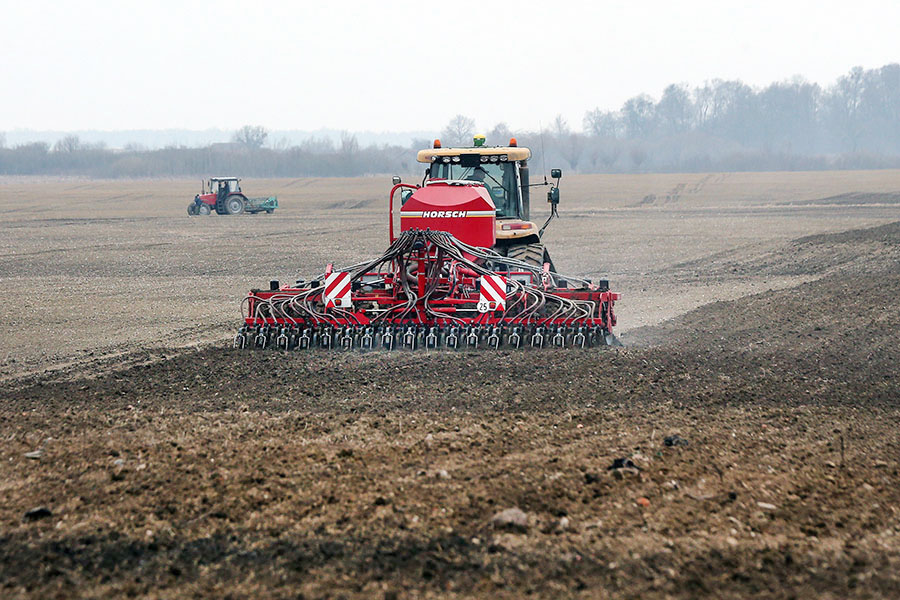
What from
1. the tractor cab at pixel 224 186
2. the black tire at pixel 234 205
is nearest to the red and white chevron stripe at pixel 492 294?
the tractor cab at pixel 224 186

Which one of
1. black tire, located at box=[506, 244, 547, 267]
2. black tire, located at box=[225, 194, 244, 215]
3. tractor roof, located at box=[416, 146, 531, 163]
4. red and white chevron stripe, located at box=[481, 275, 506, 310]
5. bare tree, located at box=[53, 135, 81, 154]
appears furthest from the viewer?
bare tree, located at box=[53, 135, 81, 154]

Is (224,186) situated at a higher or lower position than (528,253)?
higher

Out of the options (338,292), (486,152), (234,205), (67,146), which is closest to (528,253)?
(486,152)

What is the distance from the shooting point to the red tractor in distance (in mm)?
40844

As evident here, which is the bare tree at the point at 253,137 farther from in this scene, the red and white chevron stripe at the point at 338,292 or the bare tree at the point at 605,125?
the red and white chevron stripe at the point at 338,292

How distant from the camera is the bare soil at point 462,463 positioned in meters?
4.14

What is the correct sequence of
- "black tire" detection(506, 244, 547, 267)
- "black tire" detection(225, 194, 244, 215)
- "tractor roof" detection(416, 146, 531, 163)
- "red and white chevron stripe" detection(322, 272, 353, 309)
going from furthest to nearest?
"black tire" detection(225, 194, 244, 215), "tractor roof" detection(416, 146, 531, 163), "black tire" detection(506, 244, 547, 267), "red and white chevron stripe" detection(322, 272, 353, 309)

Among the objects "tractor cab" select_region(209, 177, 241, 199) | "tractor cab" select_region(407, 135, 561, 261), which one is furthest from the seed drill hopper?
"tractor cab" select_region(209, 177, 241, 199)

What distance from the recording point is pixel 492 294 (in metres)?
9.97

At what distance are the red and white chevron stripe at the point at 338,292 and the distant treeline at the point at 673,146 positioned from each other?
Result: 7150 cm

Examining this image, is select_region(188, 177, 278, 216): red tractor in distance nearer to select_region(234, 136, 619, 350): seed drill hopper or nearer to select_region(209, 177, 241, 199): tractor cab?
select_region(209, 177, 241, 199): tractor cab

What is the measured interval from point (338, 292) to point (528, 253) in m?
2.82

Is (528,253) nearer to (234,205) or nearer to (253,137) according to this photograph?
(234,205)

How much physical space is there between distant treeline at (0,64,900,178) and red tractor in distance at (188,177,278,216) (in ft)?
131
